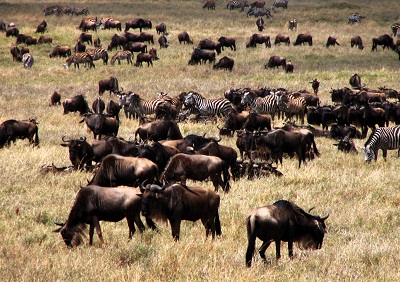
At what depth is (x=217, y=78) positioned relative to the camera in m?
32.7

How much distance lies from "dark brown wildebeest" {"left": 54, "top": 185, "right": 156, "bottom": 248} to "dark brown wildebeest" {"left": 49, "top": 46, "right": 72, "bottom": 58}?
31753 mm

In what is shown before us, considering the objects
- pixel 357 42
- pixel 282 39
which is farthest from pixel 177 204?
pixel 357 42

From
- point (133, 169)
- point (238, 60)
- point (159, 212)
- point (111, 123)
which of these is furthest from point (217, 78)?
point (159, 212)

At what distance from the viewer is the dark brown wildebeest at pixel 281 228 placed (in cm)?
750

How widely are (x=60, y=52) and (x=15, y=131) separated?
23139mm

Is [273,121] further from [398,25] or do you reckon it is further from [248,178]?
[398,25]

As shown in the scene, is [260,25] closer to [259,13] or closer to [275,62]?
[259,13]

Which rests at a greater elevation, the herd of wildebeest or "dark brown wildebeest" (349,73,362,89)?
the herd of wildebeest

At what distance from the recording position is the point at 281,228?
764 centimetres

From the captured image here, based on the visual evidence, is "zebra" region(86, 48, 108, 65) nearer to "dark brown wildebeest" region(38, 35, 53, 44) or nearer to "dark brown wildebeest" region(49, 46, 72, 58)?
"dark brown wildebeest" region(49, 46, 72, 58)

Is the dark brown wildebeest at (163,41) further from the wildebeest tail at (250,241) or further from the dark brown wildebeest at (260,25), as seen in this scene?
the wildebeest tail at (250,241)

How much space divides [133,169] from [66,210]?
4.83ft

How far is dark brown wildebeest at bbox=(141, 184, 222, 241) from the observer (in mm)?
8508

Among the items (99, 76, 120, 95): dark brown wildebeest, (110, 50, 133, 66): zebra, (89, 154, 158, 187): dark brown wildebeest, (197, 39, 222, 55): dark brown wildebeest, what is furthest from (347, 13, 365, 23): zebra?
(89, 154, 158, 187): dark brown wildebeest
